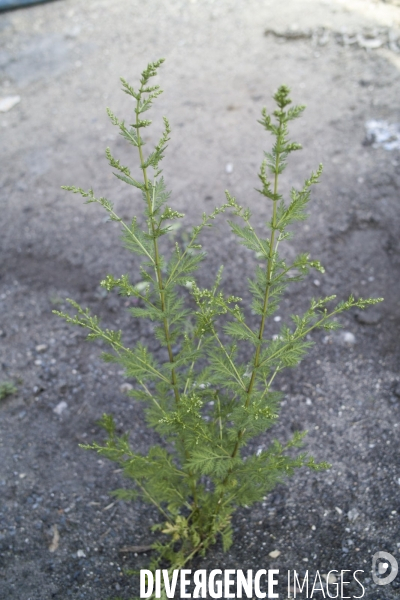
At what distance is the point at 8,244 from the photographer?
15.3 feet

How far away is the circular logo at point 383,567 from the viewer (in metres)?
2.61

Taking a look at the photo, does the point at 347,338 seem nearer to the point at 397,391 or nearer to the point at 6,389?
the point at 397,391

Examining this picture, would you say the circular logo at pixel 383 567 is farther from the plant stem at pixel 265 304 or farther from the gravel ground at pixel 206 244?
the plant stem at pixel 265 304

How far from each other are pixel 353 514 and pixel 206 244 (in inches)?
87.0

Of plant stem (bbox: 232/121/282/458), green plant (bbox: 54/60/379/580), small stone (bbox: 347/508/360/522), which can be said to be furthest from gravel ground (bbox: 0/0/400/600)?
plant stem (bbox: 232/121/282/458)

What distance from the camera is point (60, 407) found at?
355 cm

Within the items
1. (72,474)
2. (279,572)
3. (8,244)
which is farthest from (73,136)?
(279,572)

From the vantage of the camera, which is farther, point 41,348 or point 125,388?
point 41,348

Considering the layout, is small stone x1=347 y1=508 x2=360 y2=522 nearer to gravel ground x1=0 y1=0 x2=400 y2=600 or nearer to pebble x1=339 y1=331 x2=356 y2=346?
gravel ground x1=0 y1=0 x2=400 y2=600

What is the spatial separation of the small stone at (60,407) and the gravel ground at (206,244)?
0.01 meters

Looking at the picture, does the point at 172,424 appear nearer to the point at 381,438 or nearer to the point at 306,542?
the point at 306,542

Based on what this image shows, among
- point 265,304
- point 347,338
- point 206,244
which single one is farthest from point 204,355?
point 206,244

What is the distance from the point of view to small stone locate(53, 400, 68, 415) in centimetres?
353

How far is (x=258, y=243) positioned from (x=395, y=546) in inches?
64.3
